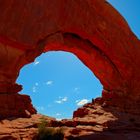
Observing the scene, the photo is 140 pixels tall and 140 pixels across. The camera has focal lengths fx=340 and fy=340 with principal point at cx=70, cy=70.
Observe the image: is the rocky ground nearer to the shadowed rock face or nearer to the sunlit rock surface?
the sunlit rock surface

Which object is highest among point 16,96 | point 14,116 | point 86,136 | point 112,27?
point 112,27

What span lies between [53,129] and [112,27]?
34.6ft

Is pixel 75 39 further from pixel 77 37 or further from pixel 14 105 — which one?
pixel 14 105

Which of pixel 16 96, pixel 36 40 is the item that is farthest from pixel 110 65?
pixel 16 96

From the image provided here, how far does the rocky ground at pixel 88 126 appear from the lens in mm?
14607

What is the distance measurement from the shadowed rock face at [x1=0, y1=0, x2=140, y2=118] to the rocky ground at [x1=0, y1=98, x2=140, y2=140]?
194 cm

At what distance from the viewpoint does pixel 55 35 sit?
19.9 meters

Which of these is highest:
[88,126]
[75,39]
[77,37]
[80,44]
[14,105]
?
[77,37]

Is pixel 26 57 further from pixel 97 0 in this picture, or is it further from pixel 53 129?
pixel 97 0

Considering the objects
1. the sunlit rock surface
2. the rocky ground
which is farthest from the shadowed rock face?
the rocky ground

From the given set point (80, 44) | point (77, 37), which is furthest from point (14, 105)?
point (77, 37)

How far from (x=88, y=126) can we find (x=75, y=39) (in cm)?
697

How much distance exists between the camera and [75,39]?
71.5ft

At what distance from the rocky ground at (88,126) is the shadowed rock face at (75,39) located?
6.36 ft
